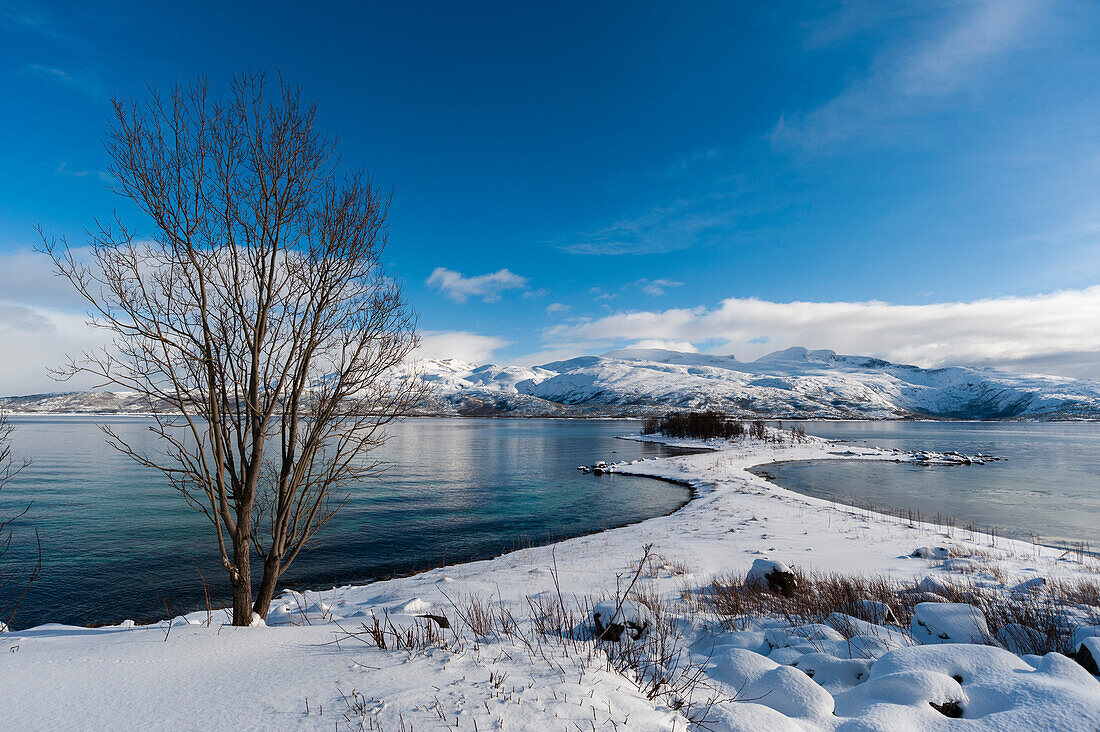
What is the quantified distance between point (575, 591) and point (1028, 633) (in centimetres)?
714

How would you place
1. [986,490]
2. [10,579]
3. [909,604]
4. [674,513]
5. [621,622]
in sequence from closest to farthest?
[621,622] → [909,604] → [10,579] → [674,513] → [986,490]

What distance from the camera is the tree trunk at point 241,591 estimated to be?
6629 mm

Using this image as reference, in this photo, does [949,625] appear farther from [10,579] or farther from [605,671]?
[10,579]

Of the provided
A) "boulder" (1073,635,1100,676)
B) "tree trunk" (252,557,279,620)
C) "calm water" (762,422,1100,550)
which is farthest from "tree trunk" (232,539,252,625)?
"calm water" (762,422,1100,550)

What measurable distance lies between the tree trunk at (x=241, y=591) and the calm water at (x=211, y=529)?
9.36m

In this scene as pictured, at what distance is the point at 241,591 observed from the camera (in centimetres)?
664

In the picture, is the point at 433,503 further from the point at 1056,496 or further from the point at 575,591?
the point at 1056,496

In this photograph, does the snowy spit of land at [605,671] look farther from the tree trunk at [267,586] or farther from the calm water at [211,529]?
the calm water at [211,529]

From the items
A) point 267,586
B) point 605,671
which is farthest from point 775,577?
point 267,586

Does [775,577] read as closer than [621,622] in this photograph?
No

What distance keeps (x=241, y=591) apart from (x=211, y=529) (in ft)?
64.6

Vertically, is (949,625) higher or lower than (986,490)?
higher

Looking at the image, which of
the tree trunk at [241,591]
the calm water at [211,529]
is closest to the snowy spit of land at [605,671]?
the tree trunk at [241,591]

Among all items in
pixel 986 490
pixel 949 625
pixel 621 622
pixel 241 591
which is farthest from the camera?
pixel 986 490
